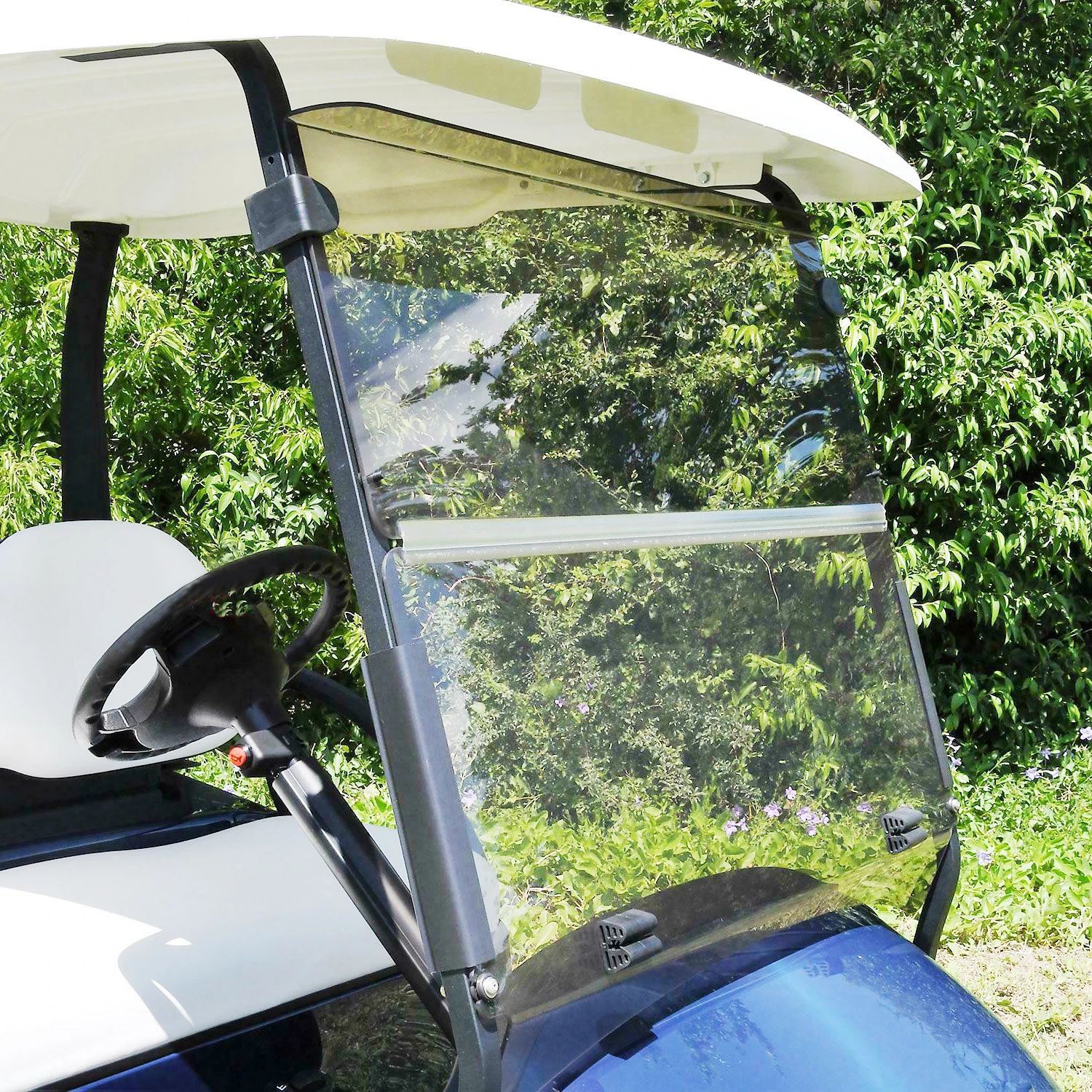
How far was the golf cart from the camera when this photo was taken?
3.22 ft

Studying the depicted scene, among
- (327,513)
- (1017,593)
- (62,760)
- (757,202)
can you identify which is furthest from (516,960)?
(1017,593)

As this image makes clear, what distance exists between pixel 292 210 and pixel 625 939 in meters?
0.70

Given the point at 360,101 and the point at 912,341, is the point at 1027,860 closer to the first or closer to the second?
the point at 912,341

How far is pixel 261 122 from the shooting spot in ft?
3.31

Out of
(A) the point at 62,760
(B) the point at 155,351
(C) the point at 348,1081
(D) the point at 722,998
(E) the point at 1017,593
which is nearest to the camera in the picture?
(D) the point at 722,998

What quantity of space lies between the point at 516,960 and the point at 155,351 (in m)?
3.04

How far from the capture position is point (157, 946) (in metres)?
1.51

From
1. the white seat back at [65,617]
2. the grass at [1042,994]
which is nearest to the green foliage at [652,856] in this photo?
→ the white seat back at [65,617]

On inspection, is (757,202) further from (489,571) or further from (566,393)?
(489,571)

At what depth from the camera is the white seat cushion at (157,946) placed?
1356 millimetres

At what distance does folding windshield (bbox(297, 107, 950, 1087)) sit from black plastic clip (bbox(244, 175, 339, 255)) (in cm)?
3

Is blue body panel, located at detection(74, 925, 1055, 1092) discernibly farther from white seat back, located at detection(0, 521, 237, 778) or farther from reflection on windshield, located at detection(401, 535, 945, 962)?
white seat back, located at detection(0, 521, 237, 778)

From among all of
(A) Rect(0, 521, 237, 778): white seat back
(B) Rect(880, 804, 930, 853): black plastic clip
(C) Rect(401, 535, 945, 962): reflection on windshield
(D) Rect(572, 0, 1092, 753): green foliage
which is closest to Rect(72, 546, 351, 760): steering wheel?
(C) Rect(401, 535, 945, 962): reflection on windshield

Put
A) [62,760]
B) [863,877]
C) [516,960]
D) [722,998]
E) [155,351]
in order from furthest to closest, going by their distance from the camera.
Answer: [155,351]
[62,760]
[863,877]
[722,998]
[516,960]
